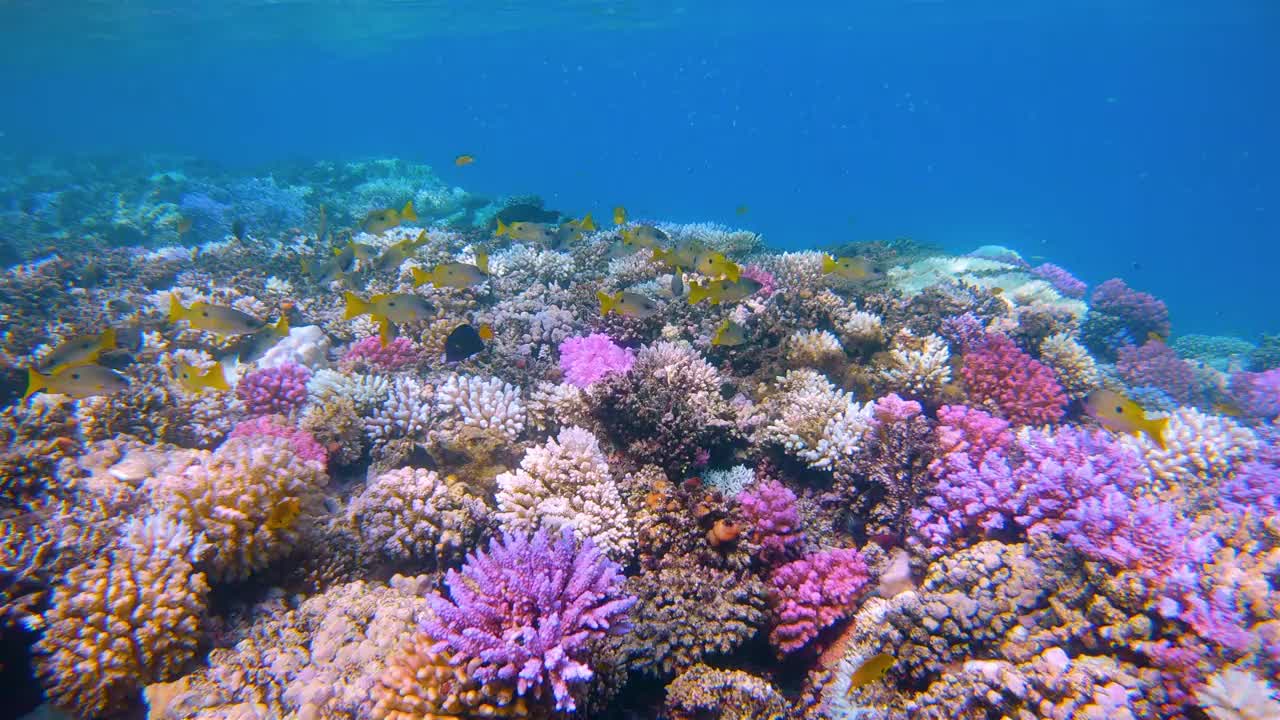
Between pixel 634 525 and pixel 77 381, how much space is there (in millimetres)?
6000

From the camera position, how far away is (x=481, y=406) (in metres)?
5.57

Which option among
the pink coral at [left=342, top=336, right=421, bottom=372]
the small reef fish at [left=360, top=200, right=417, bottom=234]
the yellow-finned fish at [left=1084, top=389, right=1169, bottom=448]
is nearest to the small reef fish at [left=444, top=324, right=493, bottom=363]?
the pink coral at [left=342, top=336, right=421, bottom=372]

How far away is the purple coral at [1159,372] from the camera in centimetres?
989

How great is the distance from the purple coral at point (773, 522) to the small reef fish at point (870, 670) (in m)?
1.00

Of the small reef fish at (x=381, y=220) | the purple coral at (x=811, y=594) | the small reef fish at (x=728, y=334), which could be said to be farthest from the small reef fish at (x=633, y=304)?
the small reef fish at (x=381, y=220)

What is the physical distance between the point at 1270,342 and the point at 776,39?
6963 centimetres

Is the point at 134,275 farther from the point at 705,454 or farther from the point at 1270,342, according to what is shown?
the point at 1270,342

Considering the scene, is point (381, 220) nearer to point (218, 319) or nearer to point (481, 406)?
point (218, 319)

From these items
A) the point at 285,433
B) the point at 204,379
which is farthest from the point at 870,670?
the point at 204,379

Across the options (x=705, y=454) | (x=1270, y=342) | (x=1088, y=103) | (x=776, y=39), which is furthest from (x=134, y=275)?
(x=1088, y=103)

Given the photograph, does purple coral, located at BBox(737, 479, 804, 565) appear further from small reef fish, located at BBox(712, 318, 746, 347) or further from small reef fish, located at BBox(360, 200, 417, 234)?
small reef fish, located at BBox(360, 200, 417, 234)

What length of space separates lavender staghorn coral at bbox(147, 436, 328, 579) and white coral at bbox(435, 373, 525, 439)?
1.64 metres

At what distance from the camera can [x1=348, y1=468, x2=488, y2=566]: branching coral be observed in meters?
4.03

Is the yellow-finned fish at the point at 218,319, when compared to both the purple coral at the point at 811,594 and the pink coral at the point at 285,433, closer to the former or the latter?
the pink coral at the point at 285,433
